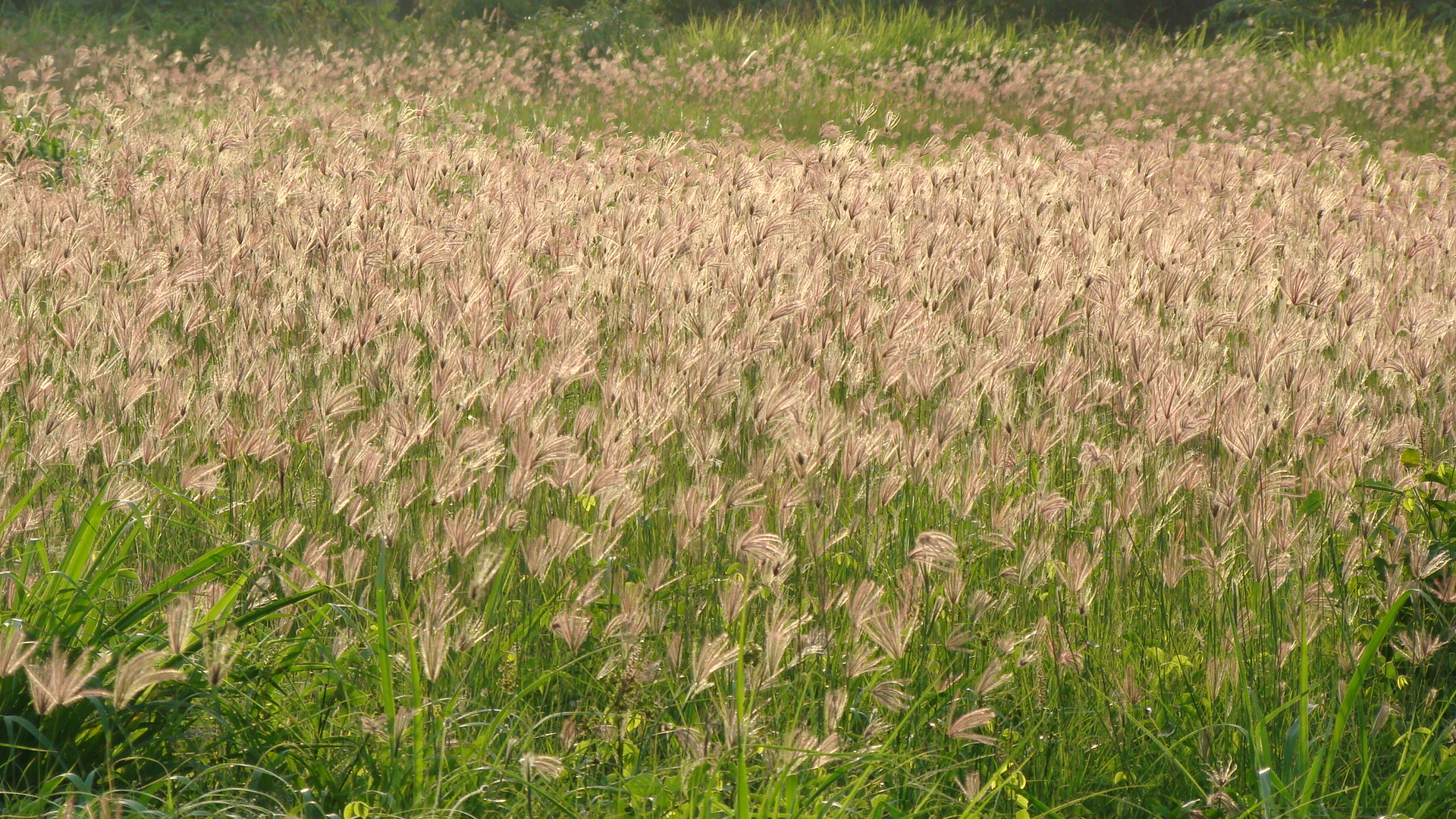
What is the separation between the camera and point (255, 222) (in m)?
5.66

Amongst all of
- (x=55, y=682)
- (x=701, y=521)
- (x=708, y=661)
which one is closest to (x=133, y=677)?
(x=55, y=682)

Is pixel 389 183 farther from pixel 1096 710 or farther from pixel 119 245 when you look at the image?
Answer: pixel 1096 710

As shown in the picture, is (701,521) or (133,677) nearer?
(133,677)

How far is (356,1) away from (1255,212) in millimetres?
20466

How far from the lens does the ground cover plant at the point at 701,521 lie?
2.07 m

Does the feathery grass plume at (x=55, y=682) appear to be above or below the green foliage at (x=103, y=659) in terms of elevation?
above

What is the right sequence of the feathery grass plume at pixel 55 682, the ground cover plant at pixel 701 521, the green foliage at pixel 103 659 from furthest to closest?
the ground cover plant at pixel 701 521, the green foliage at pixel 103 659, the feathery grass plume at pixel 55 682

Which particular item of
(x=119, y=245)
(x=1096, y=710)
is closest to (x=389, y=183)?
(x=119, y=245)

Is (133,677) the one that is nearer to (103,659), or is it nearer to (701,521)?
(103,659)

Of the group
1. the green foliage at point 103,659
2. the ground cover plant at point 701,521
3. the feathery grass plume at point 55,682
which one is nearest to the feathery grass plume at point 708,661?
the ground cover plant at point 701,521

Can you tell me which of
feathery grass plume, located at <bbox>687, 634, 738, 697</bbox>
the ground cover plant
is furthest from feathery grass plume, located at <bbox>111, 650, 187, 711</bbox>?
feathery grass plume, located at <bbox>687, 634, 738, 697</bbox>

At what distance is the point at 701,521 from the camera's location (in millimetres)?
2410

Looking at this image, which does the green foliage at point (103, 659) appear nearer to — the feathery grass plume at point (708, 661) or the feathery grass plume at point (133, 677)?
the feathery grass plume at point (133, 677)

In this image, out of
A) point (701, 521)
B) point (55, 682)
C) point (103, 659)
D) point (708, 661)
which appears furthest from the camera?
point (701, 521)
